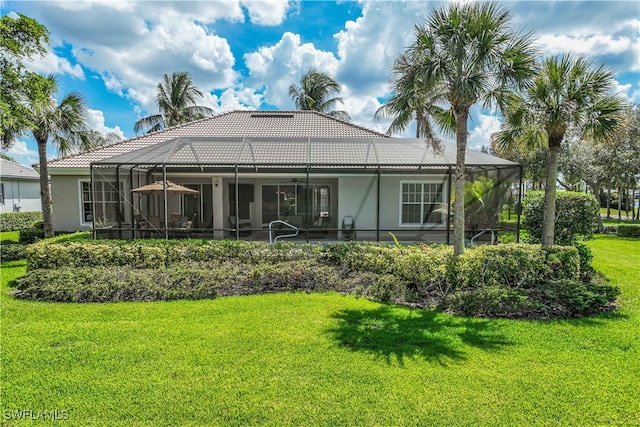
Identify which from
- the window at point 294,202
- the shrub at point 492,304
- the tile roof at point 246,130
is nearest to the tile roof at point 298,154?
the window at point 294,202

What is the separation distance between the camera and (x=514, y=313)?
579cm

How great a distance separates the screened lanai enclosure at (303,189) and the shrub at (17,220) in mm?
8950

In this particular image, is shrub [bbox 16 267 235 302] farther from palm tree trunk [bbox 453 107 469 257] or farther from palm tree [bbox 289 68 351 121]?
palm tree [bbox 289 68 351 121]

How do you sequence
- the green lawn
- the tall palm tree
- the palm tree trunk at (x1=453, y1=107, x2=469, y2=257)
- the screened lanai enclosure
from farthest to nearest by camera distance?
the screened lanai enclosure, the palm tree trunk at (x1=453, y1=107, x2=469, y2=257), the tall palm tree, the green lawn

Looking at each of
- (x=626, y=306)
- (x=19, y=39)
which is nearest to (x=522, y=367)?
(x=626, y=306)

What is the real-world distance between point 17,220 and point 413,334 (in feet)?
79.4

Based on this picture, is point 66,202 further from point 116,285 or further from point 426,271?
point 426,271

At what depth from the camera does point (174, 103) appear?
95.0ft

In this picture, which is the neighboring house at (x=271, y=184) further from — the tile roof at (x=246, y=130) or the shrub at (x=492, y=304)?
the shrub at (x=492, y=304)

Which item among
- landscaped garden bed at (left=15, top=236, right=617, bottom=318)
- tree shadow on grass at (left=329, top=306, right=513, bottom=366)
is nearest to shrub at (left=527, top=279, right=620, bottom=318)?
landscaped garden bed at (left=15, top=236, right=617, bottom=318)

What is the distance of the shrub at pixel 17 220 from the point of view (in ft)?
62.1

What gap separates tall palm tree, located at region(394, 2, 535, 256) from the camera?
638cm

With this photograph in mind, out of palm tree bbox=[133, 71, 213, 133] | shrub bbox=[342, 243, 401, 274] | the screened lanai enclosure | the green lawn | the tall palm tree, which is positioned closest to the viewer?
the green lawn

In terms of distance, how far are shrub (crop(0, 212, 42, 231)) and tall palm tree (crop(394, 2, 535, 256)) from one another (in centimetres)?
2299
